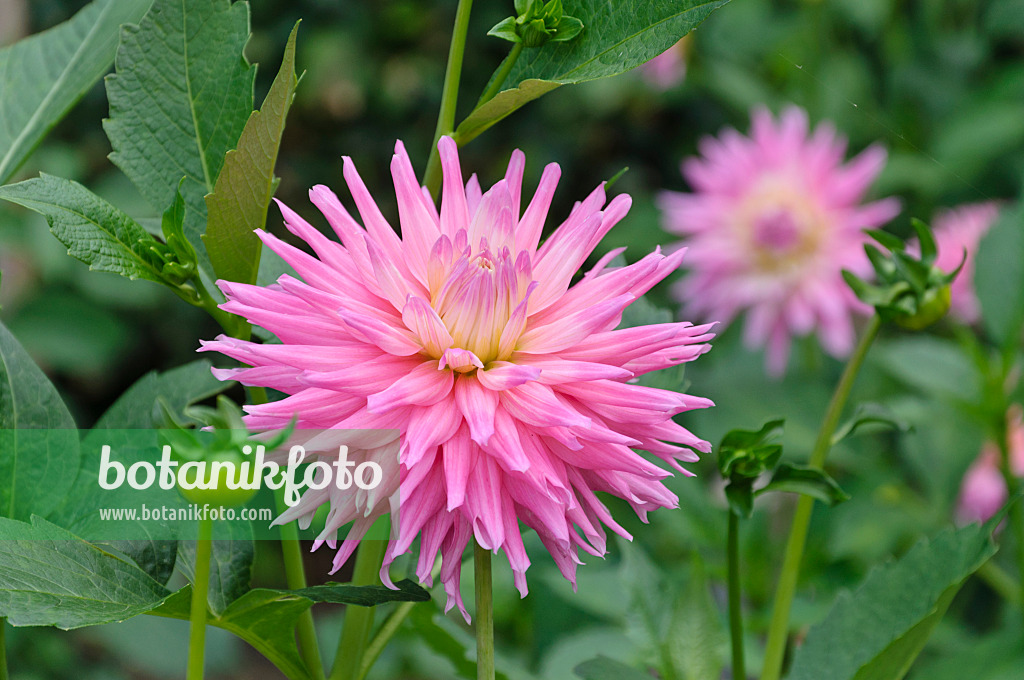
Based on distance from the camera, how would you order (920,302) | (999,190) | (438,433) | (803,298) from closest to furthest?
(438,433) < (920,302) < (803,298) < (999,190)

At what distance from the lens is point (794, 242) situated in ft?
4.00

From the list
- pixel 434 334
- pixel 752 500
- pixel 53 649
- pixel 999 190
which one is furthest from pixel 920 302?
pixel 53 649

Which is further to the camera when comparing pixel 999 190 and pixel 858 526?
pixel 999 190

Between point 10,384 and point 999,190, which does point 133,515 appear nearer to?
point 10,384

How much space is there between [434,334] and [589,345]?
0.16ft

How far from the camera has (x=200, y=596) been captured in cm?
26

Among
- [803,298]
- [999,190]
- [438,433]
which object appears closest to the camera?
[438,433]

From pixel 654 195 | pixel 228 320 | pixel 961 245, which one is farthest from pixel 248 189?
pixel 654 195

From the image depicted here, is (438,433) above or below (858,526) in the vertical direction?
above

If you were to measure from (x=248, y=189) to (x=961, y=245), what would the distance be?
3.12 ft

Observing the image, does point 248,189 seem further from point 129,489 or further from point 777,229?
point 777,229

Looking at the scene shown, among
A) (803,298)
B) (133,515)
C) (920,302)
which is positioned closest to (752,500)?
(920,302)

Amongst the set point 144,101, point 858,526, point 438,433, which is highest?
point 144,101

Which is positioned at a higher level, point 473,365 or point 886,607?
point 473,365
